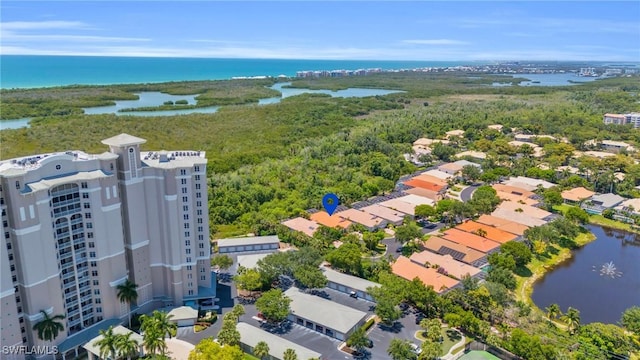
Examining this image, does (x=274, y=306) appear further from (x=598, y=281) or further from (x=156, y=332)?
(x=598, y=281)

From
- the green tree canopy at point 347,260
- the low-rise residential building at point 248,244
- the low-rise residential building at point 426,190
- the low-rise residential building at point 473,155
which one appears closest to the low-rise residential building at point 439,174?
the low-rise residential building at point 426,190

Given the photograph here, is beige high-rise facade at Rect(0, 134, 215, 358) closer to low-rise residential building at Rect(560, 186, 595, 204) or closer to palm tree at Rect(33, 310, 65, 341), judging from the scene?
palm tree at Rect(33, 310, 65, 341)

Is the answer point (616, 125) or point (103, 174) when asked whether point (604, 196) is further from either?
point (103, 174)

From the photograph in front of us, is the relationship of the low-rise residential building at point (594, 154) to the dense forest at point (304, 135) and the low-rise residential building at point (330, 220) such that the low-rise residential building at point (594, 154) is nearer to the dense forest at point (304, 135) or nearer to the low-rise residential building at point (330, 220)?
the dense forest at point (304, 135)

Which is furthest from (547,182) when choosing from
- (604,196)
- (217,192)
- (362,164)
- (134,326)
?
(134,326)

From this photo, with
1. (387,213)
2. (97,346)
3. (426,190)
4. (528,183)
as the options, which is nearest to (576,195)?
(528,183)

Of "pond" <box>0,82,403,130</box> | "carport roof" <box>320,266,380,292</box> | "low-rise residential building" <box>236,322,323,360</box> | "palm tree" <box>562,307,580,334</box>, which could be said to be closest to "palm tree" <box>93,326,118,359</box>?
"low-rise residential building" <box>236,322,323,360</box>
